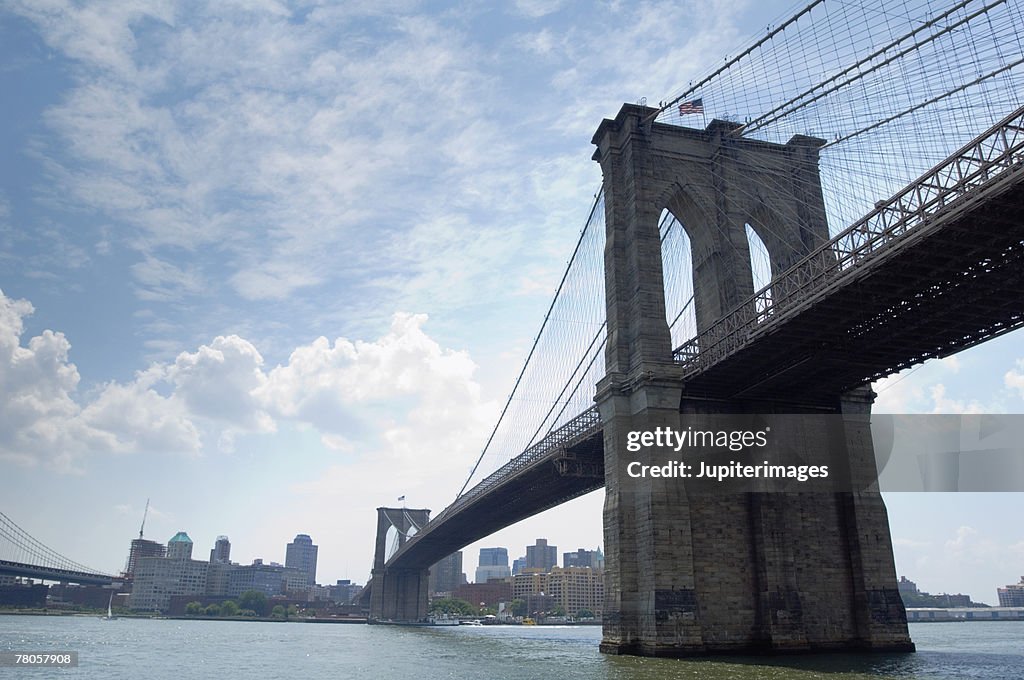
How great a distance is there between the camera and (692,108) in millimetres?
40750

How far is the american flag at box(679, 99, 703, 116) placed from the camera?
4066 cm

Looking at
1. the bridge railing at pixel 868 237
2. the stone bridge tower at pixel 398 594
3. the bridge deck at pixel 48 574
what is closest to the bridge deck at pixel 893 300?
the bridge railing at pixel 868 237

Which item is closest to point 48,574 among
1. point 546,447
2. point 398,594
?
point 398,594

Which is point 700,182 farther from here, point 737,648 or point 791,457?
point 737,648

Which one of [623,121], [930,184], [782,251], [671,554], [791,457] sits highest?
[623,121]

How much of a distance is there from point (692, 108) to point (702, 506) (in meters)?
19.6

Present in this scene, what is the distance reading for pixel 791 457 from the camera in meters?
38.3

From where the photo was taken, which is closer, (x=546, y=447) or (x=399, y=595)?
(x=546, y=447)

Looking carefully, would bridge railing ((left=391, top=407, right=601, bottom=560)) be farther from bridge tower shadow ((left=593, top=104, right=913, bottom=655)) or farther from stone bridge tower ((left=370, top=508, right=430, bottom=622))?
stone bridge tower ((left=370, top=508, right=430, bottom=622))

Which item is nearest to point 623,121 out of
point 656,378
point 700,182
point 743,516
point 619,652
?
point 700,182

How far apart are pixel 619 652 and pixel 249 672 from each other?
51.9 feet

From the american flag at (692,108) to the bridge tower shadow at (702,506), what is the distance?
215 centimetres

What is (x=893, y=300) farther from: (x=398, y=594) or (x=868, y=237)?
(x=398, y=594)

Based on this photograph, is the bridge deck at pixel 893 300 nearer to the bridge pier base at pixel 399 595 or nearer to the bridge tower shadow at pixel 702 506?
the bridge tower shadow at pixel 702 506
